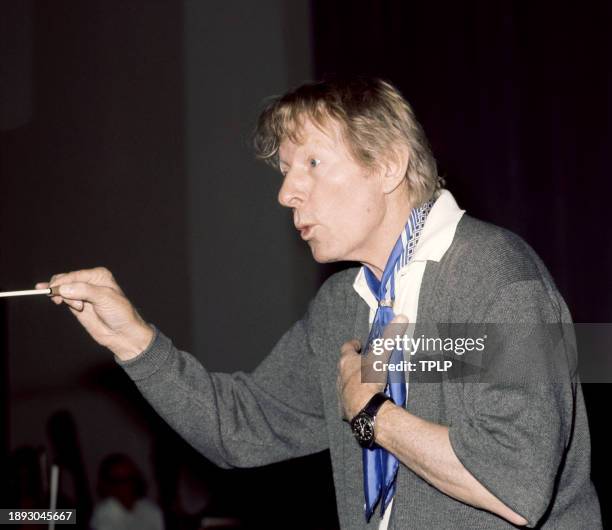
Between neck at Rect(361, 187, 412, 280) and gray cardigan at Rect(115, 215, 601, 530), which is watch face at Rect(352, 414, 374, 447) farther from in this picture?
neck at Rect(361, 187, 412, 280)

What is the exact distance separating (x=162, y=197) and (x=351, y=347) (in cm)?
267

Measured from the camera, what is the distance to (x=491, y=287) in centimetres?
116

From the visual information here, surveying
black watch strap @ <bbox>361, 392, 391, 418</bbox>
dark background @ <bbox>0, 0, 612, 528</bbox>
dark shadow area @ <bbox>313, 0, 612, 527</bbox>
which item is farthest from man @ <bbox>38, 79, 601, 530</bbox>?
dark background @ <bbox>0, 0, 612, 528</bbox>

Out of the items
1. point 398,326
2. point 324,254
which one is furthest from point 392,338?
point 324,254

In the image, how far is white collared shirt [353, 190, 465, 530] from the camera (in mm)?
1283

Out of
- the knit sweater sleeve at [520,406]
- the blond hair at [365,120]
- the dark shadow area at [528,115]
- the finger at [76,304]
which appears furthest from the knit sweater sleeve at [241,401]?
the dark shadow area at [528,115]

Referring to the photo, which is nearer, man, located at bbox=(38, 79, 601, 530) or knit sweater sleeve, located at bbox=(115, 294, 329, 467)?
man, located at bbox=(38, 79, 601, 530)

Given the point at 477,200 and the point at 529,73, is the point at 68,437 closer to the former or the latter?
the point at 477,200

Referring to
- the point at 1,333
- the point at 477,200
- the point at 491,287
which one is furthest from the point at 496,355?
the point at 1,333

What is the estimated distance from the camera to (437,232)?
4.31 feet

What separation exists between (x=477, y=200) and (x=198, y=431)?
1922 mm

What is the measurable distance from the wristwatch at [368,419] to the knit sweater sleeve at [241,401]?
1.02 feet

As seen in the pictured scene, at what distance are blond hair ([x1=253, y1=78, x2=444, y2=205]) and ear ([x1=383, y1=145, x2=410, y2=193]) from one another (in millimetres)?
10

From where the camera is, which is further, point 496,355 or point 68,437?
point 68,437
